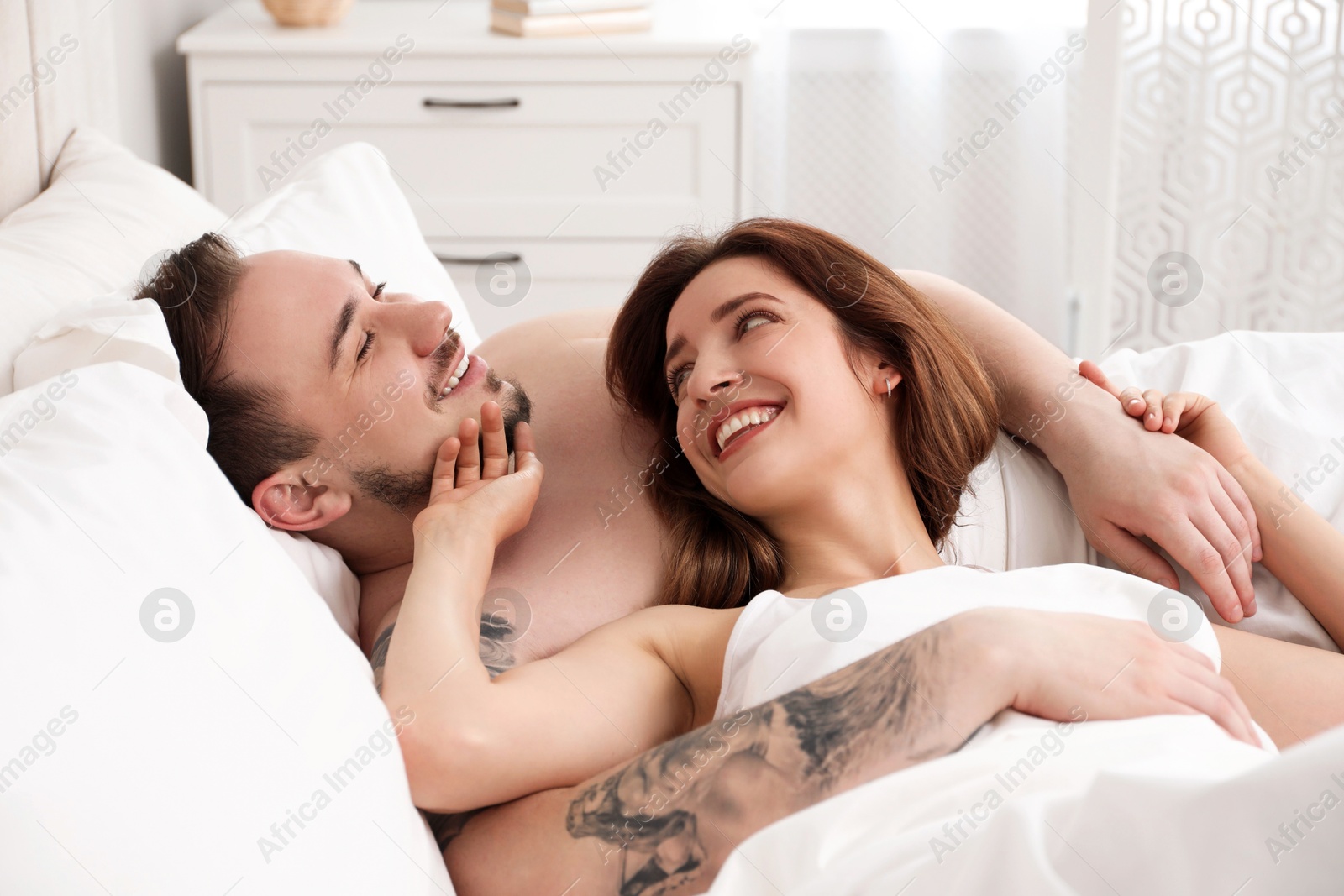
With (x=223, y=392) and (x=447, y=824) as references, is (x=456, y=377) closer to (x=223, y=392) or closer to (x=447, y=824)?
(x=223, y=392)

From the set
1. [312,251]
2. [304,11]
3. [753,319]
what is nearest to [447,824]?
[753,319]

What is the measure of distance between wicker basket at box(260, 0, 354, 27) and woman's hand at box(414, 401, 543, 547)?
1744 millimetres

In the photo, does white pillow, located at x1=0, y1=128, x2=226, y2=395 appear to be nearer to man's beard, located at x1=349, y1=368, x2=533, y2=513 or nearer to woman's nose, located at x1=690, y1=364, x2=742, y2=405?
man's beard, located at x1=349, y1=368, x2=533, y2=513

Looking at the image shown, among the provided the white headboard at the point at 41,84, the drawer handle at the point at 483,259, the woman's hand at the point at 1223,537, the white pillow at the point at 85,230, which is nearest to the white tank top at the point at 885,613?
the woman's hand at the point at 1223,537

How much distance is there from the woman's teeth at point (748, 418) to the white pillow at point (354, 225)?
444 mm

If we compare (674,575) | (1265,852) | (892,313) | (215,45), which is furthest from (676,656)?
(215,45)

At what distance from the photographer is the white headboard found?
1.43 meters

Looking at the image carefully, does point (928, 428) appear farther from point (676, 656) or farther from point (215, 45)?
point (215, 45)

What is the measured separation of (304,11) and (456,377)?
1699 mm

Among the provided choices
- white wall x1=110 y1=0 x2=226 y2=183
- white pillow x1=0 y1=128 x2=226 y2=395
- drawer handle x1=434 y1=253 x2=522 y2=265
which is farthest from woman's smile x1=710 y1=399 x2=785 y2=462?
white wall x1=110 y1=0 x2=226 y2=183

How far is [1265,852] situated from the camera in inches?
25.0

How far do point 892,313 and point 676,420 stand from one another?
299 millimetres

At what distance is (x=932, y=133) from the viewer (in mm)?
3143

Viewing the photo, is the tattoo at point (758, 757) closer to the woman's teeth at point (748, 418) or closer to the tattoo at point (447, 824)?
the tattoo at point (447, 824)
